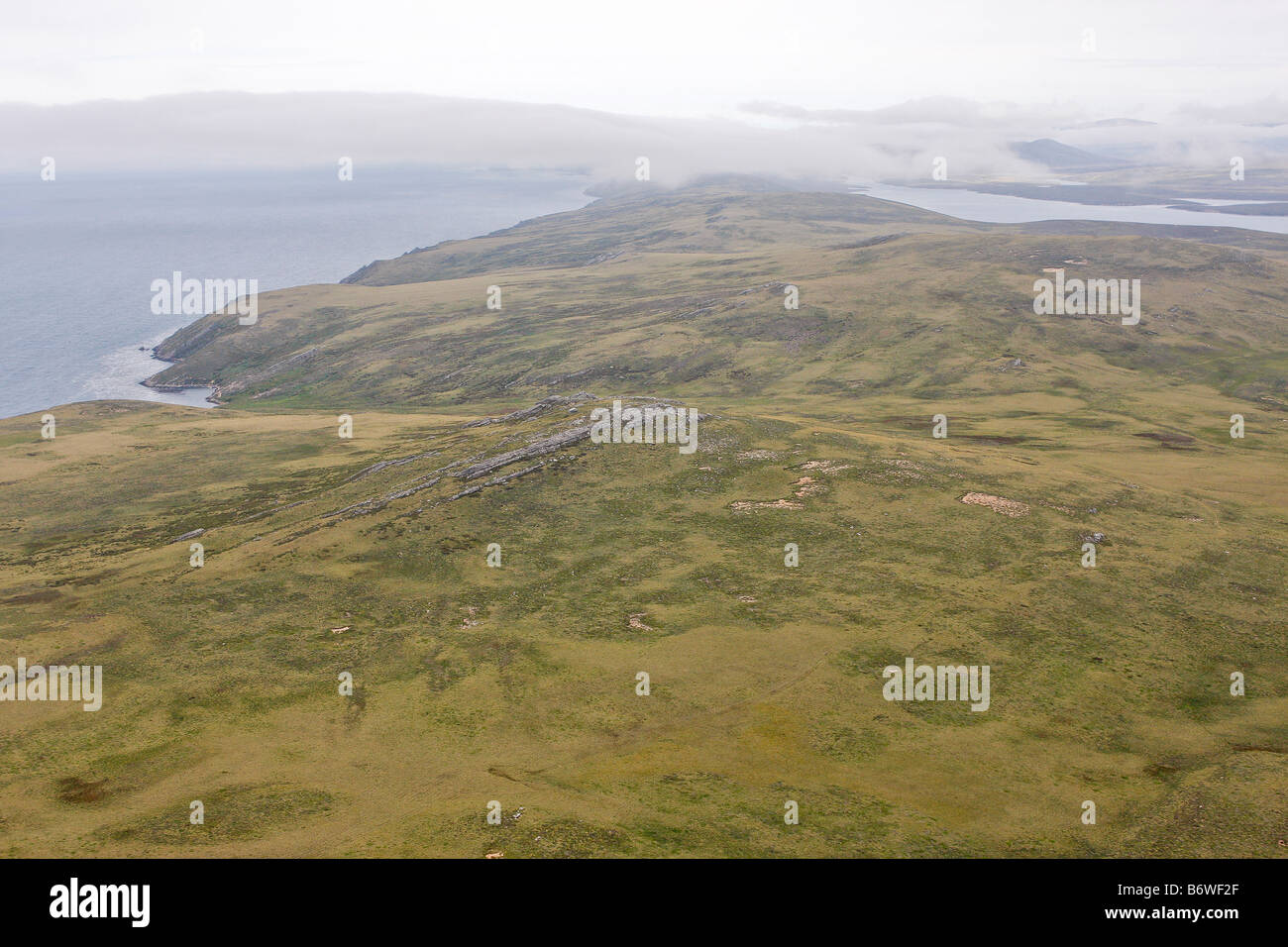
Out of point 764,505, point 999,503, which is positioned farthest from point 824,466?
point 999,503

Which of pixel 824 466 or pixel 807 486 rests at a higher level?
pixel 824 466

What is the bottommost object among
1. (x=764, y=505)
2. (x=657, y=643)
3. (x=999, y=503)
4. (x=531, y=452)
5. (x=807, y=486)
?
(x=657, y=643)

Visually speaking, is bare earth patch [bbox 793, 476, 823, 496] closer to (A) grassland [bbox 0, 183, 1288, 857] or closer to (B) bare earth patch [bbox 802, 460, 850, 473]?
(A) grassland [bbox 0, 183, 1288, 857]

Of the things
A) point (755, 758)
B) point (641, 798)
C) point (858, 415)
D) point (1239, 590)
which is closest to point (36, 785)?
point (641, 798)

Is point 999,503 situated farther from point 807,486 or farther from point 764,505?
point 764,505

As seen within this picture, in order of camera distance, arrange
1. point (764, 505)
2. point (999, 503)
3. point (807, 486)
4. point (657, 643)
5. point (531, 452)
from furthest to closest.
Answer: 1. point (531, 452)
2. point (807, 486)
3. point (764, 505)
4. point (999, 503)
5. point (657, 643)

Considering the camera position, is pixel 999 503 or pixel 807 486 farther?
pixel 807 486
